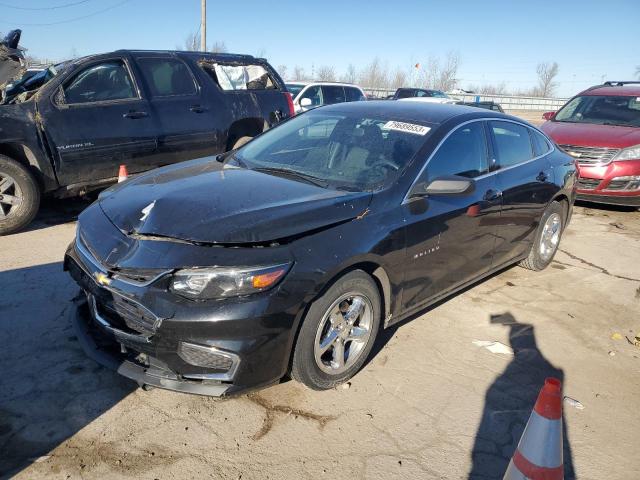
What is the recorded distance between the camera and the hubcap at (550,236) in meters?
5.23

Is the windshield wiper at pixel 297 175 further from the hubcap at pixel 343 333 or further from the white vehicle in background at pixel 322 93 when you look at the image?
the white vehicle in background at pixel 322 93

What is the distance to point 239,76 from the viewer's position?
7367mm

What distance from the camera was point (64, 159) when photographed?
18.2 ft

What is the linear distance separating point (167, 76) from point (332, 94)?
8.59 metres

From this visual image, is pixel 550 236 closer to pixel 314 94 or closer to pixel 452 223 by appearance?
pixel 452 223

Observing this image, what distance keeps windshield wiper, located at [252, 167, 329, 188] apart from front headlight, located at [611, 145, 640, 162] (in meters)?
6.37

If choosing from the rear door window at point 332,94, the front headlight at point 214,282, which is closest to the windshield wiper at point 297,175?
the front headlight at point 214,282

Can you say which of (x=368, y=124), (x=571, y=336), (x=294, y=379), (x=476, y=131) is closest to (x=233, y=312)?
(x=294, y=379)

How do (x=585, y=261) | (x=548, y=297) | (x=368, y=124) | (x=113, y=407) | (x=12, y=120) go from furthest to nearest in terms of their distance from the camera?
(x=585, y=261) < (x=12, y=120) < (x=548, y=297) < (x=368, y=124) < (x=113, y=407)

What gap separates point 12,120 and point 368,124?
3916 millimetres

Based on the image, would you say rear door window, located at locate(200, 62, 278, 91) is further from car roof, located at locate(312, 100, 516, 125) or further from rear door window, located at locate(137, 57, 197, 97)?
car roof, located at locate(312, 100, 516, 125)

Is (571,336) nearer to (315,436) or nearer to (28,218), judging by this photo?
(315,436)

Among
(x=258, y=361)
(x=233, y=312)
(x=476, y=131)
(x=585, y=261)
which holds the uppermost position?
(x=476, y=131)

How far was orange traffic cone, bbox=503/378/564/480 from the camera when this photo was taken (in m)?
2.03
